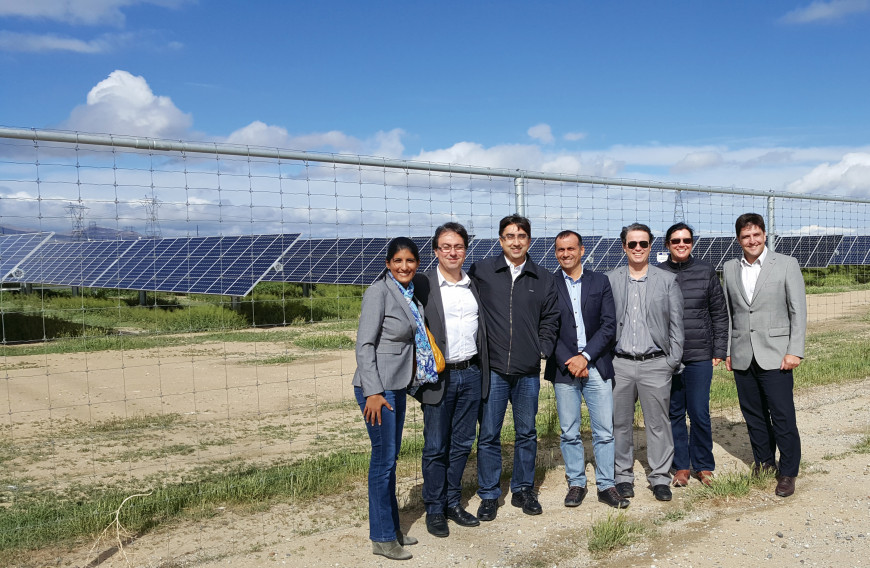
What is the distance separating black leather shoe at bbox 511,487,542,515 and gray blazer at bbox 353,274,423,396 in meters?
1.20

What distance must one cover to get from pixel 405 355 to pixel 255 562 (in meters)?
1.28

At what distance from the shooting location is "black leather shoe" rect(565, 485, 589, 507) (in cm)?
439

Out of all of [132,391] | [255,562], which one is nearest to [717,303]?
[255,562]

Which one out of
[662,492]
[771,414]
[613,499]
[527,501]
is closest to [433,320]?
[527,501]

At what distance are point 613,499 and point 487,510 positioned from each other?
0.79 meters

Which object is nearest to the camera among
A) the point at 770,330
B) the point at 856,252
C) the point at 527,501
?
the point at 527,501

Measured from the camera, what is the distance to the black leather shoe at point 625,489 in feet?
14.9

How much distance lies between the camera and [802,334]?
4.56 m

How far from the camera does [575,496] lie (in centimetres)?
441

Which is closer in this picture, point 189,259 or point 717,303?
point 717,303

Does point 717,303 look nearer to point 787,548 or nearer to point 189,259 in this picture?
point 787,548

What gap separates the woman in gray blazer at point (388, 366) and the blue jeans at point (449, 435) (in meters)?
0.27

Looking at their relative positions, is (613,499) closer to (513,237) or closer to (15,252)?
(513,237)

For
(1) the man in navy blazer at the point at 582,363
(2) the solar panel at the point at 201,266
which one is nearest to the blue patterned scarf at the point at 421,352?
(1) the man in navy blazer at the point at 582,363
